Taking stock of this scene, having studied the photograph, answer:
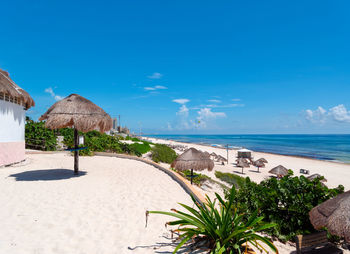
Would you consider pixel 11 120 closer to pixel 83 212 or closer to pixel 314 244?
pixel 83 212

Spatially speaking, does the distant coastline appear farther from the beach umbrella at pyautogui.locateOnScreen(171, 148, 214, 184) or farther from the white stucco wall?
the white stucco wall

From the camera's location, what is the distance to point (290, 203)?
3.96 metres

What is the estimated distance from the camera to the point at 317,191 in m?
3.89

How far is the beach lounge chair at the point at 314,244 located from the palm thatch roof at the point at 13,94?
10.9 metres

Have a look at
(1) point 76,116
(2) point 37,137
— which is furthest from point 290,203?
(2) point 37,137

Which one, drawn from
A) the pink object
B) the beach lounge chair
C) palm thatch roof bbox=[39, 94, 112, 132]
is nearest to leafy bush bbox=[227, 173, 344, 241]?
the beach lounge chair

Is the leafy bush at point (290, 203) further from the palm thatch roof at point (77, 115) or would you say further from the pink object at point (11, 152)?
the pink object at point (11, 152)

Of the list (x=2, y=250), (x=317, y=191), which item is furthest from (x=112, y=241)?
(x=317, y=191)

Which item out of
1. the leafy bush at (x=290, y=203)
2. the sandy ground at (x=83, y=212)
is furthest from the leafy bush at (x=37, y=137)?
the leafy bush at (x=290, y=203)

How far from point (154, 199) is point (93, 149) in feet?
33.6

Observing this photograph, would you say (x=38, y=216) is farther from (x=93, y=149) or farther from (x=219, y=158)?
(x=219, y=158)

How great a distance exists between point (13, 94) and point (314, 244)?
1143 centimetres

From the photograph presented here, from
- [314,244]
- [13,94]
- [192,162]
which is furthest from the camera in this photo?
[13,94]

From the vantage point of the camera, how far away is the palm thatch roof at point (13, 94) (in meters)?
8.14
